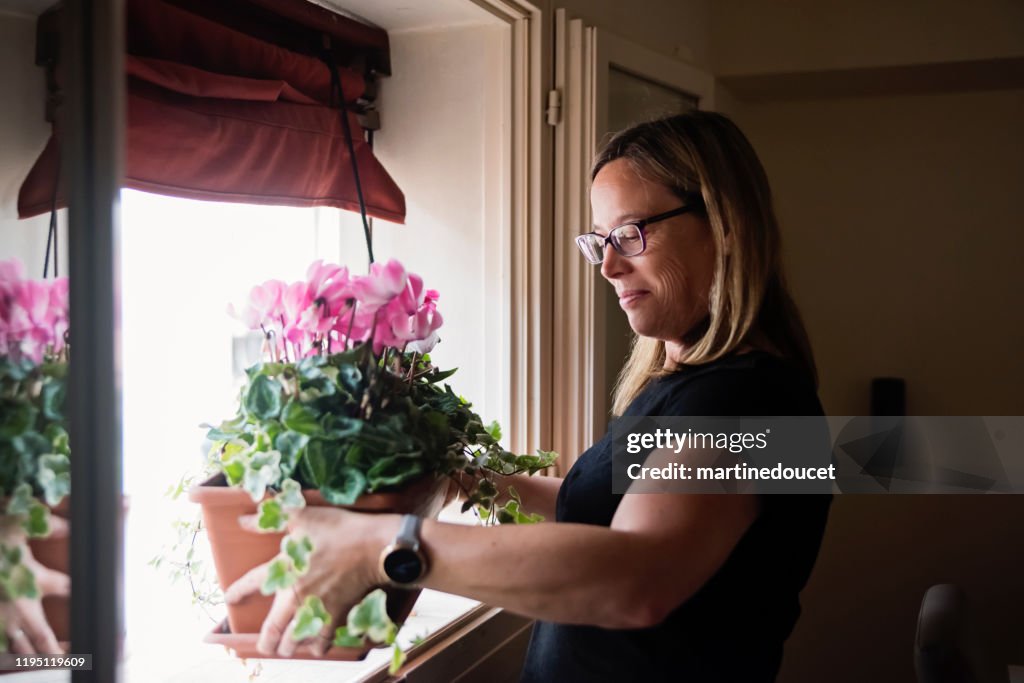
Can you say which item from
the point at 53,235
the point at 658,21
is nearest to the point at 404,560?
the point at 53,235

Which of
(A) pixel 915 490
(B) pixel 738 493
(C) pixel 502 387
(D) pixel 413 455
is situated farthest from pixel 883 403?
(D) pixel 413 455

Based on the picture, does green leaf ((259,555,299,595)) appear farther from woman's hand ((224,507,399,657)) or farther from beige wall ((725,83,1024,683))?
beige wall ((725,83,1024,683))

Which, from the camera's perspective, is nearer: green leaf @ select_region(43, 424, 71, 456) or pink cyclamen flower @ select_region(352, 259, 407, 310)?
green leaf @ select_region(43, 424, 71, 456)

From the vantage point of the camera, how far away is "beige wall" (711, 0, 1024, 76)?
105 inches

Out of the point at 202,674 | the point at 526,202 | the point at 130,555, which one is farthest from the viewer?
the point at 526,202

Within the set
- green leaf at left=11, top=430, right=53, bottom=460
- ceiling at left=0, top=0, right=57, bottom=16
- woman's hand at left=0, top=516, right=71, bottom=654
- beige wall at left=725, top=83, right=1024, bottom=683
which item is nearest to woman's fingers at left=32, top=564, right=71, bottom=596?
woman's hand at left=0, top=516, right=71, bottom=654

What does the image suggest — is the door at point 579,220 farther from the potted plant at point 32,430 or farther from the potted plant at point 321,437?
the potted plant at point 32,430

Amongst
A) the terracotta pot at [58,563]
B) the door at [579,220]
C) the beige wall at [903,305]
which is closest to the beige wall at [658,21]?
the door at [579,220]

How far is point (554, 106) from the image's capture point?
194 cm

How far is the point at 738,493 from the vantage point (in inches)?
38.0

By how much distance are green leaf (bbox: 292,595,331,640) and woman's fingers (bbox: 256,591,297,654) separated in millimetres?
30

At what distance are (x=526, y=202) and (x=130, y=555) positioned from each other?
3.46 feet

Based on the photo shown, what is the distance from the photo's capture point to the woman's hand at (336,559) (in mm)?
887

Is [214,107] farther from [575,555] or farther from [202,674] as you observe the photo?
[575,555]
